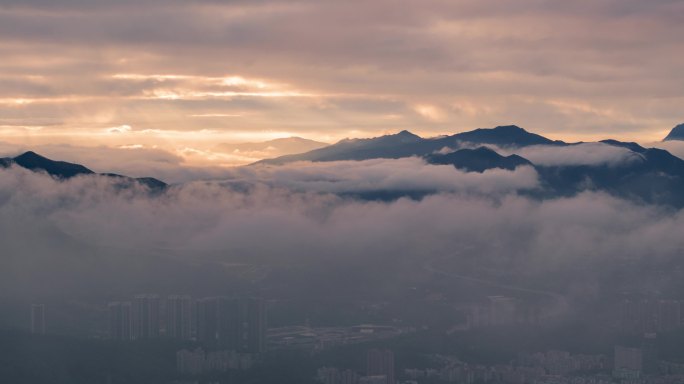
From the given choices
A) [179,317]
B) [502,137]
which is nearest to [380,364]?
[179,317]

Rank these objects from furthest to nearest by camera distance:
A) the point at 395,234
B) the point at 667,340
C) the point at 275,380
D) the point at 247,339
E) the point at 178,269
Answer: the point at 395,234, the point at 178,269, the point at 667,340, the point at 247,339, the point at 275,380

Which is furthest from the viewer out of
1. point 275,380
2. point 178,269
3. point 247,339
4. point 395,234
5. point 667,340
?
point 395,234

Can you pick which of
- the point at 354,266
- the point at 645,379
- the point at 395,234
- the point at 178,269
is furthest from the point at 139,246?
the point at 645,379

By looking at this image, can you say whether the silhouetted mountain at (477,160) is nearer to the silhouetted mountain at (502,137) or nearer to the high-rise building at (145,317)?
the silhouetted mountain at (502,137)

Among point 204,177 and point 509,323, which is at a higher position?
point 204,177

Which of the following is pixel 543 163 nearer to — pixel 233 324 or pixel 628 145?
pixel 628 145

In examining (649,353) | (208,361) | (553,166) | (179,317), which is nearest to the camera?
(208,361)

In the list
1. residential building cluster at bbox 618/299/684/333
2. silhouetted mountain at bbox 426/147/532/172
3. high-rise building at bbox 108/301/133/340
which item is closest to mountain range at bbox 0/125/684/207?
silhouetted mountain at bbox 426/147/532/172

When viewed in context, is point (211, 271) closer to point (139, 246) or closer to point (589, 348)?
point (139, 246)
